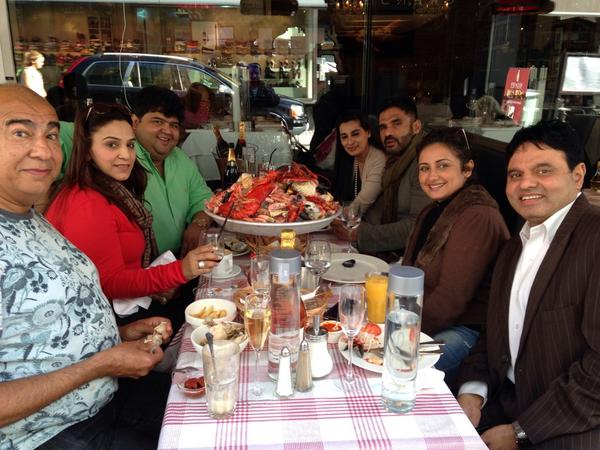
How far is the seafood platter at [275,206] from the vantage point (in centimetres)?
204

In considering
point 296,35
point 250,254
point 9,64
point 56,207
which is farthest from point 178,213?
point 296,35

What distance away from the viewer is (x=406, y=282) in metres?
1.12

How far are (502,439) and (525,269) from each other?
55 cm

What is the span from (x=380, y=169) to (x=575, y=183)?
1755 mm

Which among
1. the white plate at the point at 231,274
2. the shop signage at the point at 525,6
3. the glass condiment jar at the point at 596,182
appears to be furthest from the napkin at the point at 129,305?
the shop signage at the point at 525,6

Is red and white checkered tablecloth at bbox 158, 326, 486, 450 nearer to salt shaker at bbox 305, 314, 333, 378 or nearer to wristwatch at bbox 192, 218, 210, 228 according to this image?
salt shaker at bbox 305, 314, 333, 378

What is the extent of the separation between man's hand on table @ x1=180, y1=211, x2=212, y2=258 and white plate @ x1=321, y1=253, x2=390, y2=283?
85 centimetres

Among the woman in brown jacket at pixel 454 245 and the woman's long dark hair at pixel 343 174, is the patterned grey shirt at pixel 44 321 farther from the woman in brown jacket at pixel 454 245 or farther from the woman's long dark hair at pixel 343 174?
the woman's long dark hair at pixel 343 174

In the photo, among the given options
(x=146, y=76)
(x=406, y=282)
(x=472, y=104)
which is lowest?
(x=406, y=282)

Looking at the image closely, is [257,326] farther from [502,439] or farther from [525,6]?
[525,6]

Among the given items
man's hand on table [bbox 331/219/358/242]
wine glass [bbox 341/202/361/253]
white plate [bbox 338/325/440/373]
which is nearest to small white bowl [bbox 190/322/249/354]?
white plate [bbox 338/325/440/373]

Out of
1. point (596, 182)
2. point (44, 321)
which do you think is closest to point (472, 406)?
point (44, 321)

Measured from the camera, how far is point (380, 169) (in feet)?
10.8

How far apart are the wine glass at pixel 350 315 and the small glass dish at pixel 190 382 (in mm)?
363
